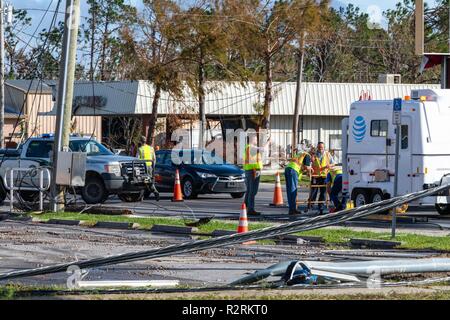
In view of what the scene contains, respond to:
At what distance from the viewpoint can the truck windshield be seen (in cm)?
2734

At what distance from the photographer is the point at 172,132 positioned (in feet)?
175

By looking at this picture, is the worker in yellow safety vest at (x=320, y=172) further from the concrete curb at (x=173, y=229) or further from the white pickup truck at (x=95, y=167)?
the concrete curb at (x=173, y=229)

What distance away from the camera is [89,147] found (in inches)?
1097

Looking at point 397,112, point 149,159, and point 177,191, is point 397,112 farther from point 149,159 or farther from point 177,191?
point 177,191

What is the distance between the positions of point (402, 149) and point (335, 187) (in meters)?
2.23

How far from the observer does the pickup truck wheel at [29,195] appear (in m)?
25.7

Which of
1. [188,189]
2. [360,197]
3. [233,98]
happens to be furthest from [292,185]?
[233,98]

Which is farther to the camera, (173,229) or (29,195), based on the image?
(29,195)

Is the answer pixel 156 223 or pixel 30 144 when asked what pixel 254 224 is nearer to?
pixel 156 223

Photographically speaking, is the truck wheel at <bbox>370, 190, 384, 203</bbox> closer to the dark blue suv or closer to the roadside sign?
the roadside sign

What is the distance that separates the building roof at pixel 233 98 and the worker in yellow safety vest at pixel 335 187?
2508 cm

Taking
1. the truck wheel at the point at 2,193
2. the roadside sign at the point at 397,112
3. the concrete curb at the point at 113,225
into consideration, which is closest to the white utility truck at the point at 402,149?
the roadside sign at the point at 397,112
